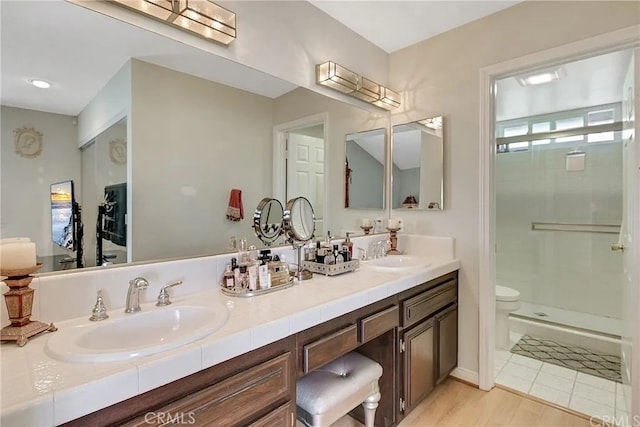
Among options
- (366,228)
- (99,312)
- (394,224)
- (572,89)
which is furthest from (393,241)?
(572,89)

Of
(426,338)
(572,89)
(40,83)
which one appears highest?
(572,89)

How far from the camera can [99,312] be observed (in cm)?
106

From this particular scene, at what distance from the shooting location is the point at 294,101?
190 cm

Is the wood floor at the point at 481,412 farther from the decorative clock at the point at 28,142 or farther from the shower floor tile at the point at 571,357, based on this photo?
the decorative clock at the point at 28,142

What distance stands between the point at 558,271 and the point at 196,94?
396 centimetres

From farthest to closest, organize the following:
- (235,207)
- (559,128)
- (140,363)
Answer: (559,128) < (235,207) < (140,363)

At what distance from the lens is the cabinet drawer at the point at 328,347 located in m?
1.17

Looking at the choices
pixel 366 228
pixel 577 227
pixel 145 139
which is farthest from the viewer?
pixel 577 227

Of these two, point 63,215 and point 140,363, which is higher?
point 63,215

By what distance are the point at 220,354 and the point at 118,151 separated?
90cm

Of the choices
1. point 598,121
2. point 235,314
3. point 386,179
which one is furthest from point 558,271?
point 235,314

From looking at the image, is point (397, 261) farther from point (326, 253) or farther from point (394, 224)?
point (326, 253)

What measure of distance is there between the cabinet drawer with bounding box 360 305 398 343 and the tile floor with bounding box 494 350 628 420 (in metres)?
1.25

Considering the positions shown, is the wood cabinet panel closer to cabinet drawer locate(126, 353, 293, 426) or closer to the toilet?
cabinet drawer locate(126, 353, 293, 426)
